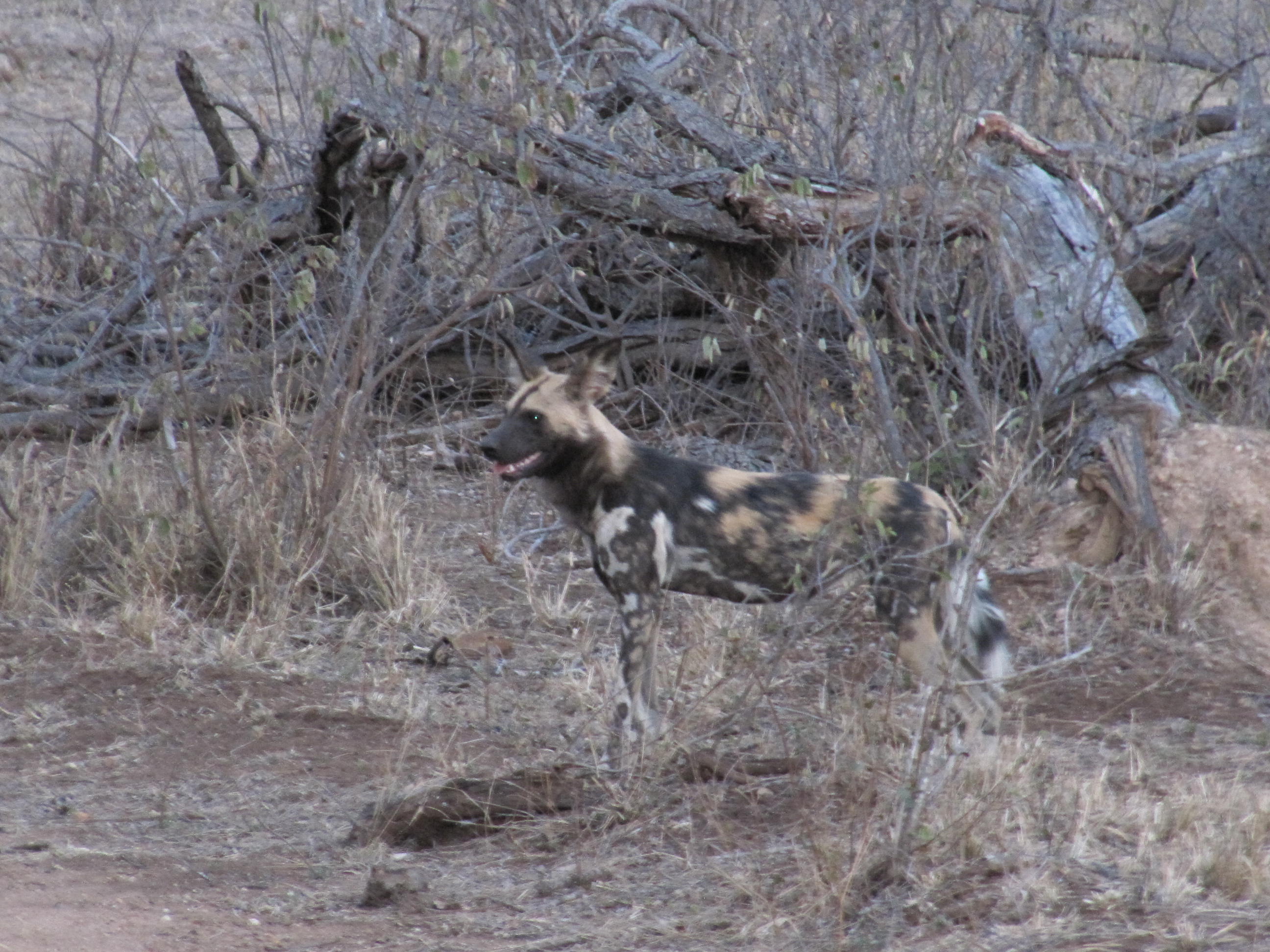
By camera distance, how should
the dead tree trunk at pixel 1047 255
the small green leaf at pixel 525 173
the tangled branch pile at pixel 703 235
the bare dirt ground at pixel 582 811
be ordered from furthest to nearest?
the dead tree trunk at pixel 1047 255, the tangled branch pile at pixel 703 235, the small green leaf at pixel 525 173, the bare dirt ground at pixel 582 811

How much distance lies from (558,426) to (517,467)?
18 cm

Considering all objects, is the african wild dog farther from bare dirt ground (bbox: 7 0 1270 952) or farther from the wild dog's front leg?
bare dirt ground (bbox: 7 0 1270 952)

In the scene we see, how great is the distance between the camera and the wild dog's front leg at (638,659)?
439 centimetres

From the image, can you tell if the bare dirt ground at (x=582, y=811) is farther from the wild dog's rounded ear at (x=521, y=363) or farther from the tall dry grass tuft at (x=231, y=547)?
the wild dog's rounded ear at (x=521, y=363)

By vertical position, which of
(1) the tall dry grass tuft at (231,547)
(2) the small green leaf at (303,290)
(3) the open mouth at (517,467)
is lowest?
(1) the tall dry grass tuft at (231,547)

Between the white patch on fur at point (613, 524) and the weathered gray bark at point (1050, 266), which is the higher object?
the weathered gray bark at point (1050, 266)

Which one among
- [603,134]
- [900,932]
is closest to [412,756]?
[900,932]

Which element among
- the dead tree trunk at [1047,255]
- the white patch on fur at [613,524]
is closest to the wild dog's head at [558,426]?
the white patch on fur at [613,524]

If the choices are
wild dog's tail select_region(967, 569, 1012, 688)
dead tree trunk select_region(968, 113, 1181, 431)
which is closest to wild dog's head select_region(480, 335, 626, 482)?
wild dog's tail select_region(967, 569, 1012, 688)

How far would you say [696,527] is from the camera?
A: 14.9ft

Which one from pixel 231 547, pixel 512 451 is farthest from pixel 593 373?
pixel 231 547

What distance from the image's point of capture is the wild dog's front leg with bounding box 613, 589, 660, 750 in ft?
14.4

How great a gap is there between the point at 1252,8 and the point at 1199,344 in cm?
340

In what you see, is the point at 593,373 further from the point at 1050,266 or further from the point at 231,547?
the point at 1050,266
